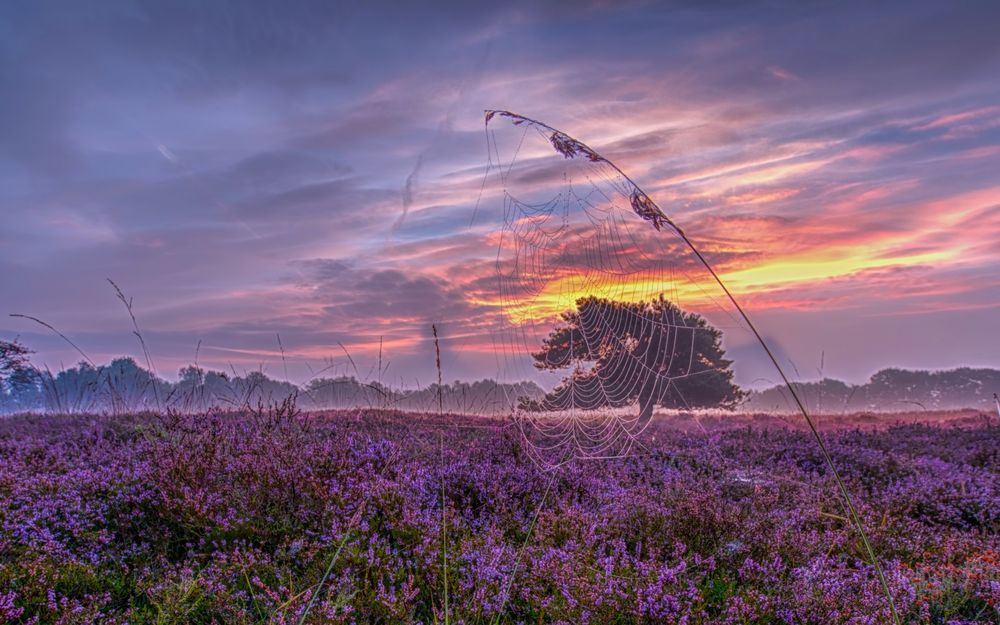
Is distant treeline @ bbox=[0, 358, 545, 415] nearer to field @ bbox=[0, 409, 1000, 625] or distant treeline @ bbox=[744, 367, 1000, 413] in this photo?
field @ bbox=[0, 409, 1000, 625]

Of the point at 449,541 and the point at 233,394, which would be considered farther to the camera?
the point at 233,394

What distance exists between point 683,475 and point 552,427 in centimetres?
401

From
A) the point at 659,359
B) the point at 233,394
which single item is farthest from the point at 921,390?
the point at 233,394

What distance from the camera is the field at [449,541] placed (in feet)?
11.3

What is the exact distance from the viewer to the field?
346 cm

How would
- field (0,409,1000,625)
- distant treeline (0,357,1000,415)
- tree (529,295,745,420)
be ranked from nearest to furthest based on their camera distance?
field (0,409,1000,625) → distant treeline (0,357,1000,415) → tree (529,295,745,420)

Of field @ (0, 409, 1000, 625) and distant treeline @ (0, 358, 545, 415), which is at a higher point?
distant treeline @ (0, 358, 545, 415)

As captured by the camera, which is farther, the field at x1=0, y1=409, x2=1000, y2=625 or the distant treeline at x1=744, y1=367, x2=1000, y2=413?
the distant treeline at x1=744, y1=367, x2=1000, y2=413

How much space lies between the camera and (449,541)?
Answer: 172 inches

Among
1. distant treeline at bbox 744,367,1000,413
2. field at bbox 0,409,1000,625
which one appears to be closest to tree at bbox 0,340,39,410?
field at bbox 0,409,1000,625

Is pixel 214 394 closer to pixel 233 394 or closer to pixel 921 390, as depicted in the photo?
pixel 233 394

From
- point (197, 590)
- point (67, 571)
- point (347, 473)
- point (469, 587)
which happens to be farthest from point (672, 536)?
point (67, 571)

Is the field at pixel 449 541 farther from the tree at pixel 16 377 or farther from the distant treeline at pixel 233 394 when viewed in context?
the tree at pixel 16 377

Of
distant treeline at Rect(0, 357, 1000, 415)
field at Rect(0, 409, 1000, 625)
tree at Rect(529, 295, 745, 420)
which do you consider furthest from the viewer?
tree at Rect(529, 295, 745, 420)
